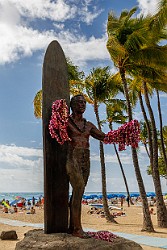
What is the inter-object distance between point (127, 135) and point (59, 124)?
127 centimetres

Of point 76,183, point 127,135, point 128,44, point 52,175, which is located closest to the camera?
point 76,183

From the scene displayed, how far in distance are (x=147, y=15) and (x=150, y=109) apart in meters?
4.32

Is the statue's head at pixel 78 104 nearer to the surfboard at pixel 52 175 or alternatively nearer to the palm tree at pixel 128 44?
the surfboard at pixel 52 175

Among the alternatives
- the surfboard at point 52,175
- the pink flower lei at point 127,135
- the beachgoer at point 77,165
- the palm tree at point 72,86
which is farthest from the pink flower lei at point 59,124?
the palm tree at point 72,86

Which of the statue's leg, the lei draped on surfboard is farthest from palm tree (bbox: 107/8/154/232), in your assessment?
the statue's leg

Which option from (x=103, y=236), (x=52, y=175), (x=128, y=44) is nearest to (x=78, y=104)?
(x=52, y=175)

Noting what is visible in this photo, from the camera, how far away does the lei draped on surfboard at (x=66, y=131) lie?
5.41 meters

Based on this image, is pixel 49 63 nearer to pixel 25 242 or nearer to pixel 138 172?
pixel 25 242

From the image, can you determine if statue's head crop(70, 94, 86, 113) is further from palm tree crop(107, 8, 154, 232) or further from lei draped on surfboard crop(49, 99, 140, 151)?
palm tree crop(107, 8, 154, 232)

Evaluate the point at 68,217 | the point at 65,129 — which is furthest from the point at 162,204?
the point at 65,129

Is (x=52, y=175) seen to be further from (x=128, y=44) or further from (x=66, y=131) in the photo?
(x=128, y=44)

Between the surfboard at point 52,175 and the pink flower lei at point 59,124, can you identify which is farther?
the surfboard at point 52,175

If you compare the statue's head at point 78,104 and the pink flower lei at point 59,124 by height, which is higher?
the statue's head at point 78,104

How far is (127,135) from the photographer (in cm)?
588
